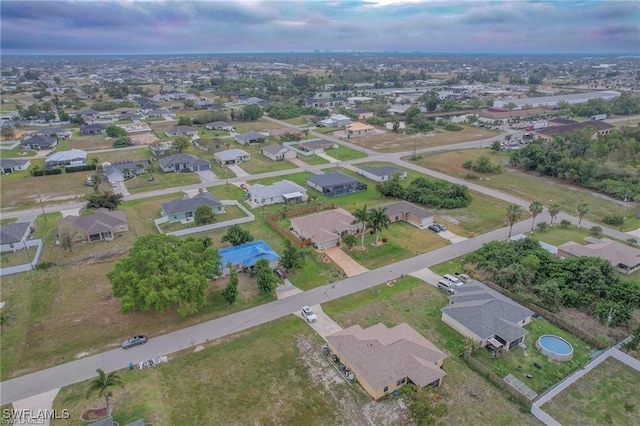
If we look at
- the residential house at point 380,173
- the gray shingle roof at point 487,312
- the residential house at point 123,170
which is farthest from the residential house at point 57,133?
the gray shingle roof at point 487,312

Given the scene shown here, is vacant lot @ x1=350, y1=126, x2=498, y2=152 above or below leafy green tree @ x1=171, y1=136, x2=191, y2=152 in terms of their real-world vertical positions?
below

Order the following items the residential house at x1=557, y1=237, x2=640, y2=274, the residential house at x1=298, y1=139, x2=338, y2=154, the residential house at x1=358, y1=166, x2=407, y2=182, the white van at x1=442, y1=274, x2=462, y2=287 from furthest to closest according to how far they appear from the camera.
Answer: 1. the residential house at x1=298, y1=139, x2=338, y2=154
2. the residential house at x1=358, y1=166, x2=407, y2=182
3. the residential house at x1=557, y1=237, x2=640, y2=274
4. the white van at x1=442, y1=274, x2=462, y2=287

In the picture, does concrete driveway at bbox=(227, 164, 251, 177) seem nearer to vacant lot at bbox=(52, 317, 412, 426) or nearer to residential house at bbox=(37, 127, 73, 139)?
vacant lot at bbox=(52, 317, 412, 426)

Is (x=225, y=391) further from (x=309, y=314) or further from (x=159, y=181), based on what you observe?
(x=159, y=181)

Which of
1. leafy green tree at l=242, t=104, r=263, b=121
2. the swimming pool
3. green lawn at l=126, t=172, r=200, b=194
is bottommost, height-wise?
the swimming pool

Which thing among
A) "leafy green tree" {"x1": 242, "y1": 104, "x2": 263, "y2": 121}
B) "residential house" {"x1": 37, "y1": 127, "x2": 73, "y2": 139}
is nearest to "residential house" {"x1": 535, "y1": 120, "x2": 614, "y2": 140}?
"leafy green tree" {"x1": 242, "y1": 104, "x2": 263, "y2": 121}

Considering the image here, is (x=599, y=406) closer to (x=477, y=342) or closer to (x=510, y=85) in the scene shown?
(x=477, y=342)

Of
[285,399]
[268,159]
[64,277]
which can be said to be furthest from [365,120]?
[285,399]
